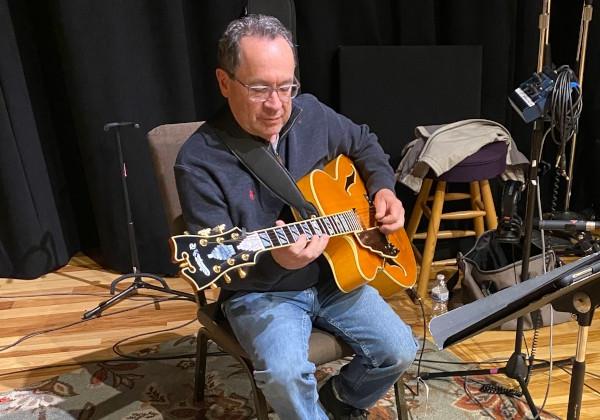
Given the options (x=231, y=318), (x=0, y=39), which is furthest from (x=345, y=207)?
(x=0, y=39)

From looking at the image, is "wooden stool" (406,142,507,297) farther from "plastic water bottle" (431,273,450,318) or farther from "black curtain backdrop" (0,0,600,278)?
"black curtain backdrop" (0,0,600,278)

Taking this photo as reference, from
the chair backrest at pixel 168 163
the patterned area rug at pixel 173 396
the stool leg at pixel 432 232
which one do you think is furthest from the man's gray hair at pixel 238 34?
the stool leg at pixel 432 232

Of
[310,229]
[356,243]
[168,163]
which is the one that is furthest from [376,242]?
[168,163]

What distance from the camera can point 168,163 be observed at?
155cm

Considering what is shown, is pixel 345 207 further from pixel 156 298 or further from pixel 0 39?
pixel 0 39

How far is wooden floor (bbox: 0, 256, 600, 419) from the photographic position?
75.3 inches

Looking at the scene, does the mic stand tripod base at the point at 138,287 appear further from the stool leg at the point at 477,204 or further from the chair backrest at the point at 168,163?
the stool leg at the point at 477,204

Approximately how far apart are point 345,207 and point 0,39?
1.84 metres

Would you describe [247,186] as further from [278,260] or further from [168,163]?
[168,163]

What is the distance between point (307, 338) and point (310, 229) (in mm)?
277

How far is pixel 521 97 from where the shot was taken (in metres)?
1.42

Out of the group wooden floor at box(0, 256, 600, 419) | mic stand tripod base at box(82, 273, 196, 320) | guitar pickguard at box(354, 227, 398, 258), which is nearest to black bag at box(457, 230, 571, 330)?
wooden floor at box(0, 256, 600, 419)

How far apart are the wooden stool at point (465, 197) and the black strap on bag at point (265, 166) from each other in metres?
1.03

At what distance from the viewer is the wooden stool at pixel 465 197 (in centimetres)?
220
